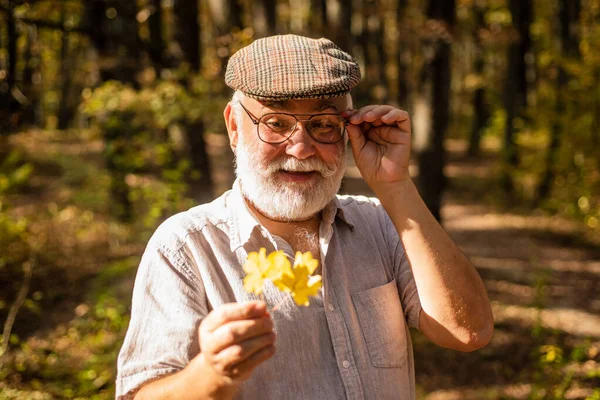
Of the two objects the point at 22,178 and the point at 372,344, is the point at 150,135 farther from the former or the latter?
the point at 372,344

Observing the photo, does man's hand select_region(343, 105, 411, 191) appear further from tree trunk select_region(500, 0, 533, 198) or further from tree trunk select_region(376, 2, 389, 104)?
tree trunk select_region(376, 2, 389, 104)

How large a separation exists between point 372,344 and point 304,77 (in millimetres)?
1009

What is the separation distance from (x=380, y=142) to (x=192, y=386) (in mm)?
1182

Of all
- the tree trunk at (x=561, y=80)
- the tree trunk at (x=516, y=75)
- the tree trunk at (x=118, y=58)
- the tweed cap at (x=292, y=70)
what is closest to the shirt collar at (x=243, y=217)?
the tweed cap at (x=292, y=70)

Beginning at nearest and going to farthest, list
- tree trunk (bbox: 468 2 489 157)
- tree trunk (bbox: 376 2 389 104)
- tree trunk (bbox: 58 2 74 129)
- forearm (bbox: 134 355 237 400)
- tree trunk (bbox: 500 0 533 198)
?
forearm (bbox: 134 355 237 400) < tree trunk (bbox: 500 0 533 198) < tree trunk (bbox: 376 2 389 104) < tree trunk (bbox: 468 2 489 157) < tree trunk (bbox: 58 2 74 129)

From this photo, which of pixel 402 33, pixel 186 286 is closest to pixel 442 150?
pixel 402 33

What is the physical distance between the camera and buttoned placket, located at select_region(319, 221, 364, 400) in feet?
6.79

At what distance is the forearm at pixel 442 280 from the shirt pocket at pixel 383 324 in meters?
0.13

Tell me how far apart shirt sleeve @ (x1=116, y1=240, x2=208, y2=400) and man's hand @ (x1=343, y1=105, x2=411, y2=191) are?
80 cm

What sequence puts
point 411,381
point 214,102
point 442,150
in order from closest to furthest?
point 411,381, point 214,102, point 442,150

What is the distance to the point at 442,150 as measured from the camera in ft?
27.7

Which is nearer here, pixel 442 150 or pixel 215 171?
pixel 442 150

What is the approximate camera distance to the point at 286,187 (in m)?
2.21

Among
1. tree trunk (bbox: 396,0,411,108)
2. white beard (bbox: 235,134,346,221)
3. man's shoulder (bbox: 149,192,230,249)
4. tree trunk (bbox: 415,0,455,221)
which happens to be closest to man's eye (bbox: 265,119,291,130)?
white beard (bbox: 235,134,346,221)
